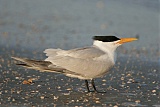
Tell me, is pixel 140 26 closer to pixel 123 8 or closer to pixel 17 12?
pixel 123 8

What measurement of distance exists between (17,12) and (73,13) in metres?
1.71

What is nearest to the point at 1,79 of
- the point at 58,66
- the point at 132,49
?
the point at 58,66

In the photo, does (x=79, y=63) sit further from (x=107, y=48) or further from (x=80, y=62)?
(x=107, y=48)

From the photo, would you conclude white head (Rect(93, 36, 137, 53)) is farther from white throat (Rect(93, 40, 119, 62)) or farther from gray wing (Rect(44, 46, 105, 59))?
gray wing (Rect(44, 46, 105, 59))

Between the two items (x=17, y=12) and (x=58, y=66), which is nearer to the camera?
(x=58, y=66)

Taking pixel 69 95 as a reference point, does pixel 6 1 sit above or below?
above

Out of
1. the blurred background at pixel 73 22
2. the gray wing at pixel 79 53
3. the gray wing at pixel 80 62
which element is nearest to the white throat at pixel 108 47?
the gray wing at pixel 79 53

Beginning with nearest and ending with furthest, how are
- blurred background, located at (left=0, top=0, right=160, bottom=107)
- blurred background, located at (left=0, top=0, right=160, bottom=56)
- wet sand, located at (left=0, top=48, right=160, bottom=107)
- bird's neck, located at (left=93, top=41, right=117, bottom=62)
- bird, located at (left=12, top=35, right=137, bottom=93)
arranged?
wet sand, located at (left=0, top=48, right=160, bottom=107), blurred background, located at (left=0, top=0, right=160, bottom=107), bird, located at (left=12, top=35, right=137, bottom=93), bird's neck, located at (left=93, top=41, right=117, bottom=62), blurred background, located at (left=0, top=0, right=160, bottom=56)

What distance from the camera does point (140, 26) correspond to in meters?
13.9

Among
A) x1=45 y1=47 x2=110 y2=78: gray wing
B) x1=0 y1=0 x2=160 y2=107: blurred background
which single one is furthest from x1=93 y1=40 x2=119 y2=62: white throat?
x1=0 y1=0 x2=160 y2=107: blurred background

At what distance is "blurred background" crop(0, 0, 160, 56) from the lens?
37.2 ft

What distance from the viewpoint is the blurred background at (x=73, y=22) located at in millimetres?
11344

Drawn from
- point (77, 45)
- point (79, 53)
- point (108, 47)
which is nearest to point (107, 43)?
point (108, 47)

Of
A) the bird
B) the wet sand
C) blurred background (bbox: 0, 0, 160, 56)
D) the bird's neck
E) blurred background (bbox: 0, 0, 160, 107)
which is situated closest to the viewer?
the wet sand
